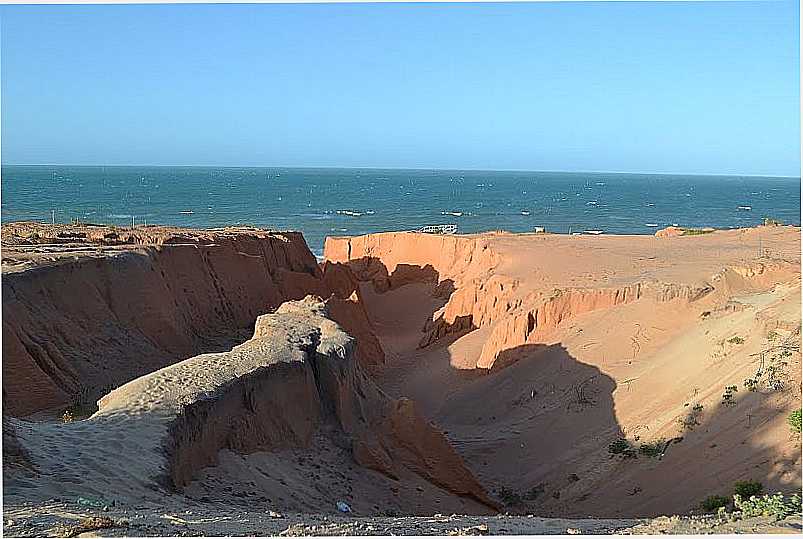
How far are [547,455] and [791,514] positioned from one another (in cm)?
855

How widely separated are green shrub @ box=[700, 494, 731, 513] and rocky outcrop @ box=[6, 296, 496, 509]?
4494 millimetres

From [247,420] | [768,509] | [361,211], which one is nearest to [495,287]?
[247,420]

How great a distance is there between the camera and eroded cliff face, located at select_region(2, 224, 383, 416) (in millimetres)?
16359

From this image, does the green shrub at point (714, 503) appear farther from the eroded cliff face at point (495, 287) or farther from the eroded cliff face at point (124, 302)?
the eroded cliff face at point (124, 302)

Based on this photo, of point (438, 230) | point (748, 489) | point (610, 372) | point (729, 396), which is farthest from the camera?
point (438, 230)

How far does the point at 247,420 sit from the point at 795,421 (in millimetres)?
7318

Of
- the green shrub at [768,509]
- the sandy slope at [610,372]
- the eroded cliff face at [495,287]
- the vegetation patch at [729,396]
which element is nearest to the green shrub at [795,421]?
the sandy slope at [610,372]

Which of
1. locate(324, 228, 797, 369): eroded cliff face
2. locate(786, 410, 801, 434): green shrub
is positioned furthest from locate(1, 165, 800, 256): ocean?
locate(786, 410, 801, 434): green shrub

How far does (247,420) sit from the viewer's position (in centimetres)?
1071

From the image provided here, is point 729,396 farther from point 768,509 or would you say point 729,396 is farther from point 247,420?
point 247,420

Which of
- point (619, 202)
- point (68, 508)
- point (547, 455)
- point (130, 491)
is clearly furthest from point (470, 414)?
point (619, 202)

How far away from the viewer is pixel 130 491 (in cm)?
773

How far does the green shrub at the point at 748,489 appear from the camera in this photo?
823 centimetres

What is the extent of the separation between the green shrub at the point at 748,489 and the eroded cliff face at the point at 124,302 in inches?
493
